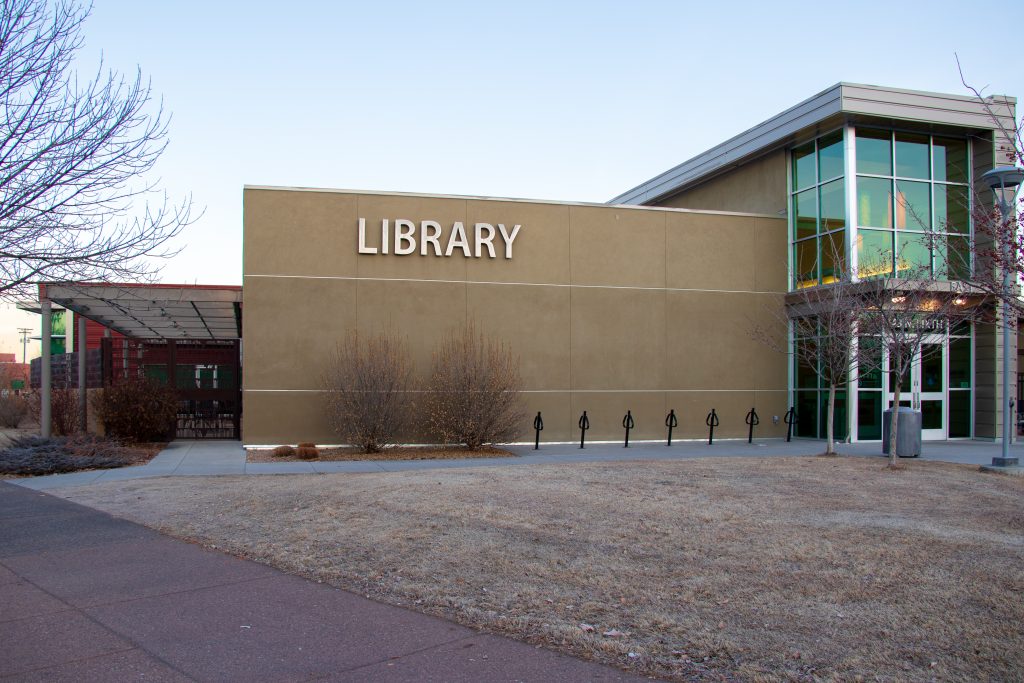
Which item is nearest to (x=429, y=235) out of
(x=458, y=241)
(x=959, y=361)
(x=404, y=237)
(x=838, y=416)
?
(x=404, y=237)

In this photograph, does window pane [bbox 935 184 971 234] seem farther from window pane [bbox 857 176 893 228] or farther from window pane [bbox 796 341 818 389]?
window pane [bbox 796 341 818 389]

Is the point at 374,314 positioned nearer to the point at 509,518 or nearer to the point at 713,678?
the point at 509,518

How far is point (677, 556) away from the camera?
7.63 meters

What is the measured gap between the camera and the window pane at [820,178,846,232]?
20788 mm

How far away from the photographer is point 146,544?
8336 mm

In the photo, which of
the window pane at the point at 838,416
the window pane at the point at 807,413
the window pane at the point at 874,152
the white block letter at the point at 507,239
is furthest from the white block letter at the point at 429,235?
the window pane at the point at 874,152

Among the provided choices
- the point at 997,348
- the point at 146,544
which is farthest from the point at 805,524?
the point at 997,348

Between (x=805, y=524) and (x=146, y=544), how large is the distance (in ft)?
22.2

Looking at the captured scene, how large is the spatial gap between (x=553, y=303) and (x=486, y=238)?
7.57 feet

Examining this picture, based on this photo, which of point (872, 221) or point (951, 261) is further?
point (872, 221)

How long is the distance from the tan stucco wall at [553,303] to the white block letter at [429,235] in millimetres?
203

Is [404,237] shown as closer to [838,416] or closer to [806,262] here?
[806,262]

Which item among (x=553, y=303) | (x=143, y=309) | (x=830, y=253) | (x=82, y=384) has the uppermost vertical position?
(x=830, y=253)

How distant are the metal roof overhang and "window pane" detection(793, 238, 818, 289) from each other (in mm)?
14131
